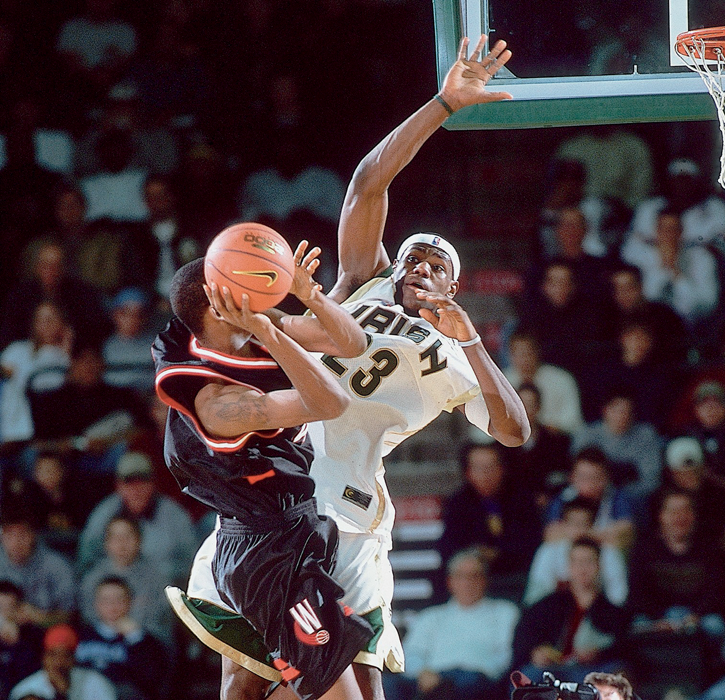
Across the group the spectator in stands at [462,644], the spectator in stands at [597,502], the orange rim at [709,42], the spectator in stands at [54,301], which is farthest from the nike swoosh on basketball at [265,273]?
the spectator in stands at [54,301]

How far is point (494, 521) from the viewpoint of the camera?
5.88m

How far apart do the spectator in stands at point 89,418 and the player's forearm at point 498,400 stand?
3.09 m

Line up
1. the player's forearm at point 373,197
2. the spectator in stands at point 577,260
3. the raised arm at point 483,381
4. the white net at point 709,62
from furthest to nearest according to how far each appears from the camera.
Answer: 1. the spectator in stands at point 577,260
2. the white net at point 709,62
3. the player's forearm at point 373,197
4. the raised arm at point 483,381

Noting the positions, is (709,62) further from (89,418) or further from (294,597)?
(89,418)

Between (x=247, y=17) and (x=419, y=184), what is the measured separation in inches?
66.6

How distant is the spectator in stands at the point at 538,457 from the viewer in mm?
5965

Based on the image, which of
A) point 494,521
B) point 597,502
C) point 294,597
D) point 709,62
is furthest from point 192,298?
point 597,502

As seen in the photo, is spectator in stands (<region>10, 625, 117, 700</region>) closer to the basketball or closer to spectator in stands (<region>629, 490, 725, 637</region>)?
spectator in stands (<region>629, 490, 725, 637</region>)

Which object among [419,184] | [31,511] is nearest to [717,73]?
[419,184]

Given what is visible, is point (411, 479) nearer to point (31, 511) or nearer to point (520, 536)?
point (520, 536)

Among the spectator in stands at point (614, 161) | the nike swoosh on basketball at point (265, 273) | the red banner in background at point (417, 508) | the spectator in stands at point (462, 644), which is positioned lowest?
the spectator in stands at point (462, 644)

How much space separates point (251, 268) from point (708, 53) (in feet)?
8.97

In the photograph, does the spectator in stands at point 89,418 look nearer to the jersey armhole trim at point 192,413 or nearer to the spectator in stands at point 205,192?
the spectator in stands at point 205,192

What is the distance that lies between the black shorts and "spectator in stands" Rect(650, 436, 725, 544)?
10.6ft
